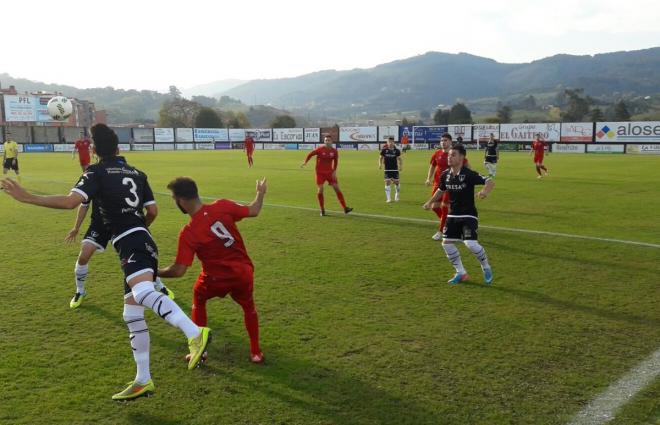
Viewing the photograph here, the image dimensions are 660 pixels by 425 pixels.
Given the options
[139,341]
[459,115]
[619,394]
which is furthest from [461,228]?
[459,115]

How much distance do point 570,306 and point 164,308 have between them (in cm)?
494

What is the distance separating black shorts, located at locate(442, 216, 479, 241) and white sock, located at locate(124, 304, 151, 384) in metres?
4.63

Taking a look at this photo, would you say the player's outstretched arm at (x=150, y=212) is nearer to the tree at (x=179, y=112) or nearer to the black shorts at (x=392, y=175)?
the black shorts at (x=392, y=175)

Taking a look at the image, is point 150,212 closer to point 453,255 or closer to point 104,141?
point 104,141

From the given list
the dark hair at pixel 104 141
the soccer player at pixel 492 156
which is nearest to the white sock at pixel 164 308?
the dark hair at pixel 104 141

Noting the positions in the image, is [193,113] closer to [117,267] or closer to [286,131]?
[286,131]

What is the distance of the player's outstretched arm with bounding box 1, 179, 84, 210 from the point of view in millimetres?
4000

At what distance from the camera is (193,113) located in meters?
119

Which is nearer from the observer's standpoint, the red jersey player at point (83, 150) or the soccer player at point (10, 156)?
the soccer player at point (10, 156)

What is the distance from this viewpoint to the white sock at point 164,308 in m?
4.29

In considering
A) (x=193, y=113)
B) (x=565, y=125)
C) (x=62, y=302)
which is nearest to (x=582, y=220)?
(x=62, y=302)

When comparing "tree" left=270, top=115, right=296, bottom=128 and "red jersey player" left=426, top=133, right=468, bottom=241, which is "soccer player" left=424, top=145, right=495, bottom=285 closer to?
"red jersey player" left=426, top=133, right=468, bottom=241

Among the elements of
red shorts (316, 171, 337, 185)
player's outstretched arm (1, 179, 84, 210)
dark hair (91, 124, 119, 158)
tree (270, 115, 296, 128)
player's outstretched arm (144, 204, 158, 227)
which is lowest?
red shorts (316, 171, 337, 185)

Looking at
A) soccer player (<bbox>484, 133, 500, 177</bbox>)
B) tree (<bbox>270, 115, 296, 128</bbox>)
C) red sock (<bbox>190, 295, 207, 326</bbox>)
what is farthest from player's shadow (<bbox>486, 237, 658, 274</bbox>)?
tree (<bbox>270, 115, 296, 128</bbox>)
